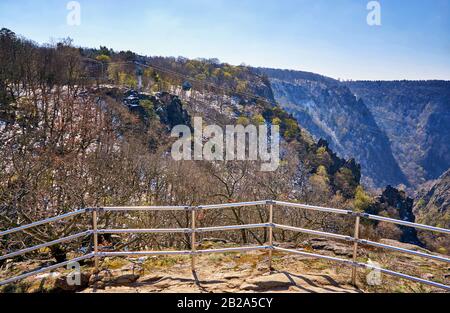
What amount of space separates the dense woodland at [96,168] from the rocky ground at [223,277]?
7.51ft

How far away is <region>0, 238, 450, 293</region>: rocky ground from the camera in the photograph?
6.04 m

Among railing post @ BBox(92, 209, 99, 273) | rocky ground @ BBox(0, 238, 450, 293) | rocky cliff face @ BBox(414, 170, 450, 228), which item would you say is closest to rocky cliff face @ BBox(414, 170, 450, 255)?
rocky cliff face @ BBox(414, 170, 450, 228)

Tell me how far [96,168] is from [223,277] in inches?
882

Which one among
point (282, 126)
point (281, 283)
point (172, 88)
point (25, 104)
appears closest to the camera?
point (281, 283)

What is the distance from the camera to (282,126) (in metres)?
134

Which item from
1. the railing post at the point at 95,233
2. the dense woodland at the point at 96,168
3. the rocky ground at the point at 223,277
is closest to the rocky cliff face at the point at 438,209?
the dense woodland at the point at 96,168

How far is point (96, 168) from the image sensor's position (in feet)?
87.5

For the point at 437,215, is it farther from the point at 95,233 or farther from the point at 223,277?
the point at 95,233

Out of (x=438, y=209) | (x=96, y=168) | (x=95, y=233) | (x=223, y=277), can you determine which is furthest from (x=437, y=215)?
(x=95, y=233)

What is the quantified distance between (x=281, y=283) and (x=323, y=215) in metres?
20.5

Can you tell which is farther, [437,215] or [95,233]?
[437,215]

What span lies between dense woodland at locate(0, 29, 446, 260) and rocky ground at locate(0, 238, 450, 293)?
229cm

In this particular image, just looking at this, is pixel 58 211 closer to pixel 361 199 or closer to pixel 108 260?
pixel 108 260
